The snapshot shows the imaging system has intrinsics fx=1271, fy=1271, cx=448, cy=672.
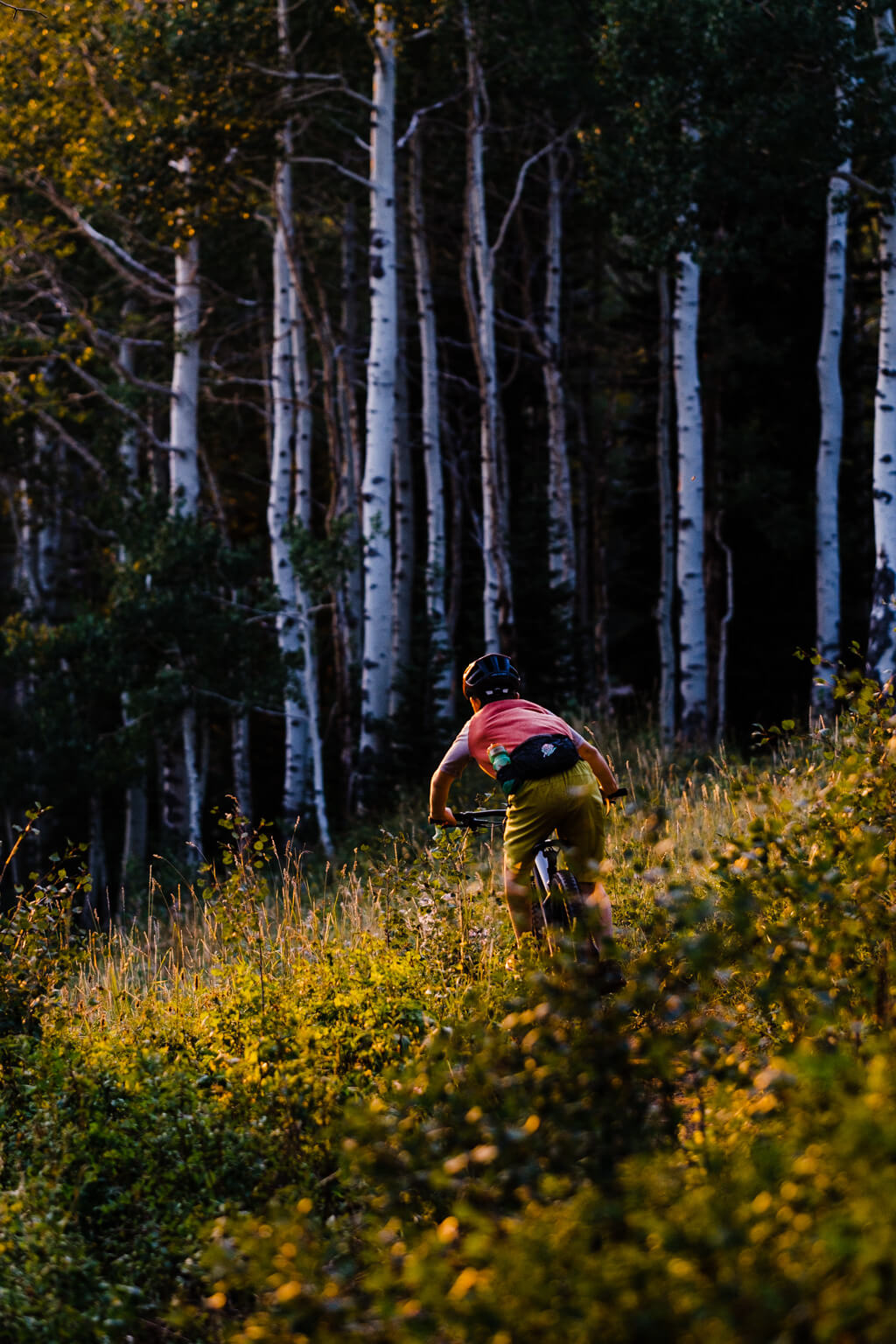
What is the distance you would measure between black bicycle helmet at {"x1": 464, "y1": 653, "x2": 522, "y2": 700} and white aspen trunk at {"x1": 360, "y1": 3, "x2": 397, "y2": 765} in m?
9.11

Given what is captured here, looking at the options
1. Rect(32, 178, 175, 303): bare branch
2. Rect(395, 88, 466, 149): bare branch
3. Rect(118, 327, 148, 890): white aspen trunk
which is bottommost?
Rect(118, 327, 148, 890): white aspen trunk

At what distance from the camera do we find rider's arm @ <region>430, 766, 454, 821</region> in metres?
6.50

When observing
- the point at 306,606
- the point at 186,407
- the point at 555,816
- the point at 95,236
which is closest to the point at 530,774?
the point at 555,816

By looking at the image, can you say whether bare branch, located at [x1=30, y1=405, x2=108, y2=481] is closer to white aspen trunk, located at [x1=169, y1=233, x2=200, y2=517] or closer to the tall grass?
white aspen trunk, located at [x1=169, y1=233, x2=200, y2=517]

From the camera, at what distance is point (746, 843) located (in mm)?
4449

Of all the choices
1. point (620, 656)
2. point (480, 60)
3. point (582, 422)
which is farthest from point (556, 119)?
point (620, 656)

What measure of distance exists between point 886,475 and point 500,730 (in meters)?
7.22

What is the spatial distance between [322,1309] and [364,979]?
3317 millimetres

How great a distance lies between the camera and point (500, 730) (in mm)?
6246

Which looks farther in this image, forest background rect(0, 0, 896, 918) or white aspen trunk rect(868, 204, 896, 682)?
forest background rect(0, 0, 896, 918)

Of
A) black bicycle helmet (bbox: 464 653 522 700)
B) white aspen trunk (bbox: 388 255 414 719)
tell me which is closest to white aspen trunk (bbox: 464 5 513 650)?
white aspen trunk (bbox: 388 255 414 719)

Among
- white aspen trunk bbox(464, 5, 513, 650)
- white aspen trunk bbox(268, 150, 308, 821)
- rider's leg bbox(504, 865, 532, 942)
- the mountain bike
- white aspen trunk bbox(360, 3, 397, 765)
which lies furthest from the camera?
white aspen trunk bbox(268, 150, 308, 821)

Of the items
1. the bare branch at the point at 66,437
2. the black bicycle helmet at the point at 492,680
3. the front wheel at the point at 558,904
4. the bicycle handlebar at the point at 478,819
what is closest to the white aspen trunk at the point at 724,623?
the bare branch at the point at 66,437

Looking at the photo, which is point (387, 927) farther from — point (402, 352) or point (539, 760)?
point (402, 352)
